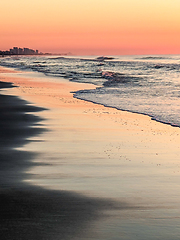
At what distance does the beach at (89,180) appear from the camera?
13.2 ft

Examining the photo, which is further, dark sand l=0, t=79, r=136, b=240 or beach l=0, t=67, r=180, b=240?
beach l=0, t=67, r=180, b=240

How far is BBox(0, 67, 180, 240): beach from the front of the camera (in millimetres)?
4012

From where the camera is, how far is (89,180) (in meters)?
5.63

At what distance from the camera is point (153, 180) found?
5637mm

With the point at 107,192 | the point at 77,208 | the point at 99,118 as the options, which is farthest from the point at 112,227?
the point at 99,118

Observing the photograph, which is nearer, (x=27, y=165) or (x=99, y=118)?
(x=27, y=165)

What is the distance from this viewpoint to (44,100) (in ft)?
54.8

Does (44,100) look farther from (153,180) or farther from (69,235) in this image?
(69,235)

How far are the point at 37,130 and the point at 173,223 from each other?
6.05 meters

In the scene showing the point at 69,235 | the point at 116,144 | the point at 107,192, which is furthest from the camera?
the point at 116,144

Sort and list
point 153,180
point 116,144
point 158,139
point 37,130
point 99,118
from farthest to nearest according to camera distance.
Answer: point 99,118 → point 37,130 → point 158,139 → point 116,144 → point 153,180

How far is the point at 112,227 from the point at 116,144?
4.22 meters

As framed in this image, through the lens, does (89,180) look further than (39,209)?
Yes

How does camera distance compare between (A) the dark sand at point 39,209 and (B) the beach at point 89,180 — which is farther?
(B) the beach at point 89,180
